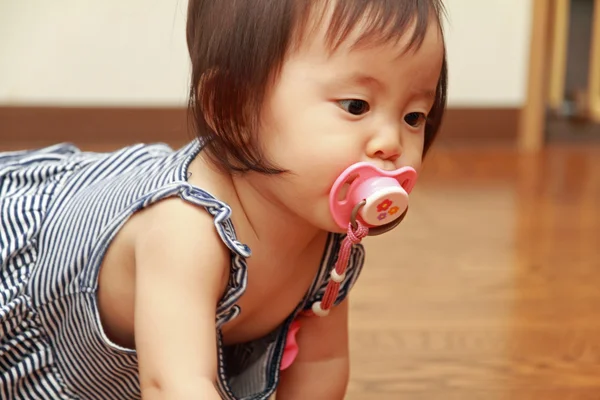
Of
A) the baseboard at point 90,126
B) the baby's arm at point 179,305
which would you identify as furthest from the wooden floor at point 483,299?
the baseboard at point 90,126

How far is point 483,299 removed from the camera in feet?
3.97

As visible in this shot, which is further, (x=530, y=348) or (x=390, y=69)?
(x=530, y=348)

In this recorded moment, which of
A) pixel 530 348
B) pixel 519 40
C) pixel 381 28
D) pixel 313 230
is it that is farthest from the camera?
pixel 519 40

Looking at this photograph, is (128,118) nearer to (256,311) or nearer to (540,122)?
(540,122)

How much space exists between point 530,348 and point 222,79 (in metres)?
0.57

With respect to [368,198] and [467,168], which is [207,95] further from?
[467,168]

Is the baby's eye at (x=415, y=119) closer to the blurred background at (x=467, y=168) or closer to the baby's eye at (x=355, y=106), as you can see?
the baby's eye at (x=355, y=106)

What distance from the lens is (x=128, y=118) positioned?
230 cm

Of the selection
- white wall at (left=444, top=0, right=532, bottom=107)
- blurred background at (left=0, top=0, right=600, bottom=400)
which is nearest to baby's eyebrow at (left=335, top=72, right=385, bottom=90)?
blurred background at (left=0, top=0, right=600, bottom=400)

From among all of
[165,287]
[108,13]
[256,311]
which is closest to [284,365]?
[256,311]

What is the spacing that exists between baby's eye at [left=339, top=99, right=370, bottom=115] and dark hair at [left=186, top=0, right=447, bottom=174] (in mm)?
40

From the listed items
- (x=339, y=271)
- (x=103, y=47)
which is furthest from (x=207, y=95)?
(x=103, y=47)

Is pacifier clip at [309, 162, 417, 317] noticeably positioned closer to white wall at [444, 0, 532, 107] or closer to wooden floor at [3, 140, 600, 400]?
wooden floor at [3, 140, 600, 400]

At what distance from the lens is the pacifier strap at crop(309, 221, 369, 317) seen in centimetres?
65
